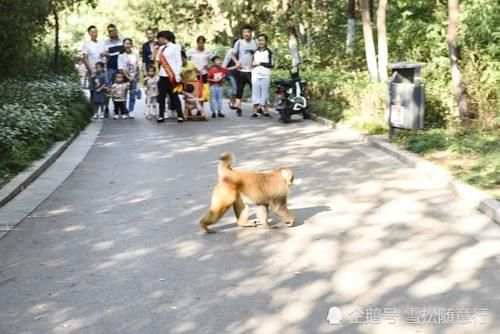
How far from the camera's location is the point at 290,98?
1648 cm

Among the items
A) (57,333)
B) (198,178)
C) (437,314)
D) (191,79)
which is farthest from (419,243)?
(191,79)

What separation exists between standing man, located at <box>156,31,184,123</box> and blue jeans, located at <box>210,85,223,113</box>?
1.22 meters

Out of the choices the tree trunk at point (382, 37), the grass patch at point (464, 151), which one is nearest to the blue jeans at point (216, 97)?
the tree trunk at point (382, 37)

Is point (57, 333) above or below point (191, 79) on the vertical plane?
below

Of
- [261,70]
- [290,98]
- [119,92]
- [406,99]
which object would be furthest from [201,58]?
[406,99]

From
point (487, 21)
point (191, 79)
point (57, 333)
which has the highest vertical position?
point (487, 21)

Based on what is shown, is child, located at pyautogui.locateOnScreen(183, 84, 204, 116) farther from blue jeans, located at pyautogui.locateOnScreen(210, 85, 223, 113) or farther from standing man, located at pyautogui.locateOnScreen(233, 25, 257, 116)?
standing man, located at pyautogui.locateOnScreen(233, 25, 257, 116)

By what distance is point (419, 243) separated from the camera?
21.5 feet

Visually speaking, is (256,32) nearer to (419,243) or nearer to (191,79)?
(191,79)

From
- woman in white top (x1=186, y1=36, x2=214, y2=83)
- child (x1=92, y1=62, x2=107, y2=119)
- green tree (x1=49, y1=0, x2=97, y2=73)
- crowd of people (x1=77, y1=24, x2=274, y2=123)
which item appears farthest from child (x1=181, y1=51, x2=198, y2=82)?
green tree (x1=49, y1=0, x2=97, y2=73)

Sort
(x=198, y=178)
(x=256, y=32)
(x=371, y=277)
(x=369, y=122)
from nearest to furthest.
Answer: (x=371, y=277) < (x=198, y=178) < (x=369, y=122) < (x=256, y=32)

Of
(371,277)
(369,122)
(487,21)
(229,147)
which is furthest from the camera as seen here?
(487,21)

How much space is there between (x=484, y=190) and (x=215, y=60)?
35.1 ft

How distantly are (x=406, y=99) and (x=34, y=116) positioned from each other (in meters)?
6.09
